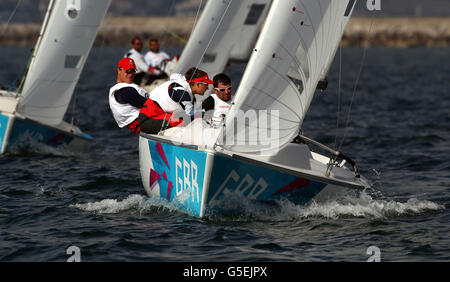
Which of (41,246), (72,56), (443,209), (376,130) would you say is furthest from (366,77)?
(41,246)

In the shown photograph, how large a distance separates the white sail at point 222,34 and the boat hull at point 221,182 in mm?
6461

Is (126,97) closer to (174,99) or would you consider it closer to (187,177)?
(174,99)

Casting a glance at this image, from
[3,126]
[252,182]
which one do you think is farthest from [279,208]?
[3,126]

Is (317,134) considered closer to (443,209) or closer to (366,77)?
(443,209)

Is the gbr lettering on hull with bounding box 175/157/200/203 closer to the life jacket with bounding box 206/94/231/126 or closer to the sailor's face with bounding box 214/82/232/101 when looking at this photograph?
the life jacket with bounding box 206/94/231/126

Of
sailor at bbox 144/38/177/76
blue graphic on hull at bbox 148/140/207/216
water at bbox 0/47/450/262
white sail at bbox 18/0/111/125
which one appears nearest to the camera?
water at bbox 0/47/450/262

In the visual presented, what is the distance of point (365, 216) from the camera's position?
893 cm

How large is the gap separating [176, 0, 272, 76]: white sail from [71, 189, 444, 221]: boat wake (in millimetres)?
6116

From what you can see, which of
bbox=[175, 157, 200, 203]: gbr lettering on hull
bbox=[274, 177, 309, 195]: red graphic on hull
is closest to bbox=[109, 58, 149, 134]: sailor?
bbox=[175, 157, 200, 203]: gbr lettering on hull

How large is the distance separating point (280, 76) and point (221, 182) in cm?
124

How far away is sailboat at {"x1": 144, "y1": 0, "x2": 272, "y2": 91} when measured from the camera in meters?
15.4
